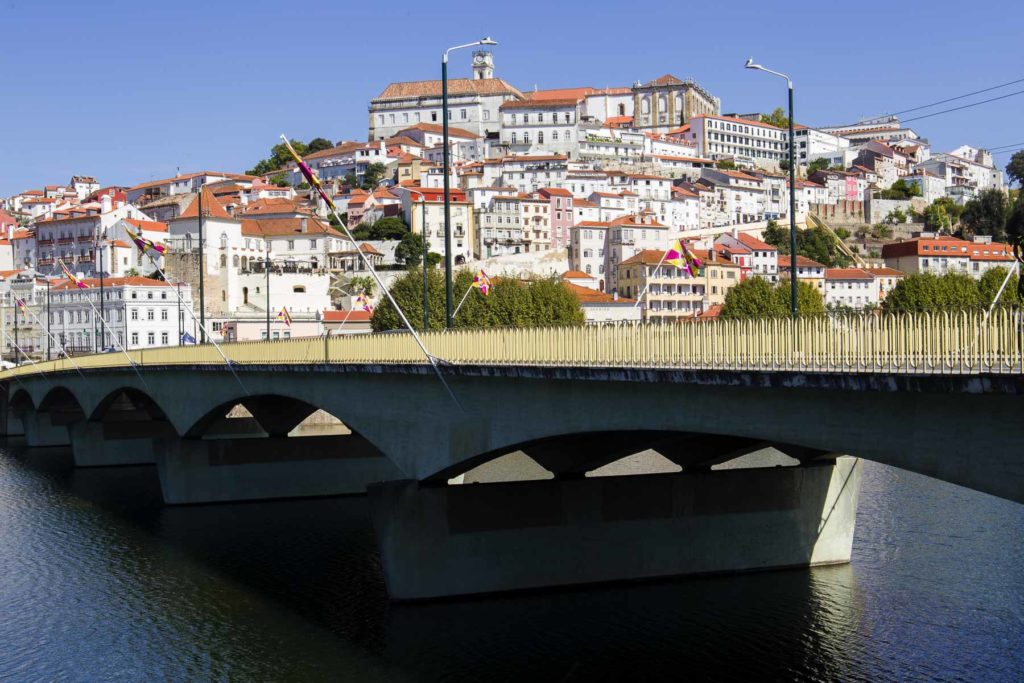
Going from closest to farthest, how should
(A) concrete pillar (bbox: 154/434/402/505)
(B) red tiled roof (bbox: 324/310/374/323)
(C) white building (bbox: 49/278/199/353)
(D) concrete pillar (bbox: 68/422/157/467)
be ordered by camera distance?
(A) concrete pillar (bbox: 154/434/402/505) → (D) concrete pillar (bbox: 68/422/157/467) → (C) white building (bbox: 49/278/199/353) → (B) red tiled roof (bbox: 324/310/374/323)

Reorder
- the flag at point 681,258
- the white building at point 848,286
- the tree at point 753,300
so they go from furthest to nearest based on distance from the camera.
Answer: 1. the white building at point 848,286
2. the tree at point 753,300
3. the flag at point 681,258

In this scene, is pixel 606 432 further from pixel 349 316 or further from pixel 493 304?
pixel 349 316

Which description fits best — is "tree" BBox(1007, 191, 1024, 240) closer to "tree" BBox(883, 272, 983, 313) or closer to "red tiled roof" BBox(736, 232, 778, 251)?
"tree" BBox(883, 272, 983, 313)

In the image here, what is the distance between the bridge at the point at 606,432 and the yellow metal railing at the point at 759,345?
4cm

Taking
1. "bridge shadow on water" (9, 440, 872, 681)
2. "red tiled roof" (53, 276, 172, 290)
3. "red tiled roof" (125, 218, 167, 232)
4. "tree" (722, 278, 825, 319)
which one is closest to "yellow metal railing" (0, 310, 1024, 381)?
"bridge shadow on water" (9, 440, 872, 681)

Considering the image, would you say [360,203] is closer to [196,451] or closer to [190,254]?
[190,254]

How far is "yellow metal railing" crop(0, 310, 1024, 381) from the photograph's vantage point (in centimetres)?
1658

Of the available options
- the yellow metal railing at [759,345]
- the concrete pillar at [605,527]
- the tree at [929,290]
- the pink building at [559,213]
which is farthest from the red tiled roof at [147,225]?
the concrete pillar at [605,527]

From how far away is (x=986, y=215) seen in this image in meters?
169

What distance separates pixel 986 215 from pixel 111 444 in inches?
5397

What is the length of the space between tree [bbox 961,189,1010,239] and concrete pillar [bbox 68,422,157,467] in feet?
411

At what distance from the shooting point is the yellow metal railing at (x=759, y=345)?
16578 mm

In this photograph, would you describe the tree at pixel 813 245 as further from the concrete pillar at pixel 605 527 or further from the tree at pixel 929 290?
the concrete pillar at pixel 605 527

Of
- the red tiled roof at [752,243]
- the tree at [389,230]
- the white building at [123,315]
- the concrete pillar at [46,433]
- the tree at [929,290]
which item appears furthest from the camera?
the tree at [389,230]
